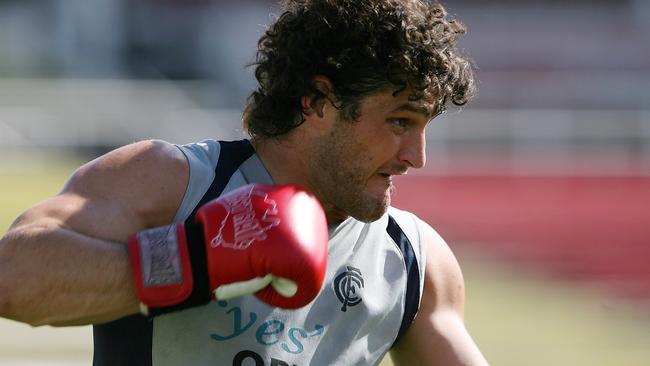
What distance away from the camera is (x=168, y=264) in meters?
2.71

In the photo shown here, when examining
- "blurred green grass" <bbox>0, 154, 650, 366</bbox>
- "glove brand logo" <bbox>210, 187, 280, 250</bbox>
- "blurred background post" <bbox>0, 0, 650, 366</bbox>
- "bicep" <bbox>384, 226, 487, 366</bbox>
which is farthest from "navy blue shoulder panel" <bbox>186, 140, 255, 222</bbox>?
"blurred green grass" <bbox>0, 154, 650, 366</bbox>

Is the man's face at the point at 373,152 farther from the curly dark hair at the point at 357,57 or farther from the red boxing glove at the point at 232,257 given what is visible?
the red boxing glove at the point at 232,257

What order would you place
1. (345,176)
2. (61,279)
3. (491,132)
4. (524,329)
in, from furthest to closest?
(491,132) → (524,329) → (345,176) → (61,279)

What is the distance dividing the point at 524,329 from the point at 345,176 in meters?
5.50

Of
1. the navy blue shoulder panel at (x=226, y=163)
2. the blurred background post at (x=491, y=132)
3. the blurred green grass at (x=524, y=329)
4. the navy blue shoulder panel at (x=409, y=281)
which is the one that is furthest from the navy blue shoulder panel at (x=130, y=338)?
the blurred green grass at (x=524, y=329)

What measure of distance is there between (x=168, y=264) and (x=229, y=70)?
16243mm

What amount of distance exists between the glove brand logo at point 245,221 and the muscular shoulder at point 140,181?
0.29m

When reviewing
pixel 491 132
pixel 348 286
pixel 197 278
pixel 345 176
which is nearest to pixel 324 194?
pixel 345 176

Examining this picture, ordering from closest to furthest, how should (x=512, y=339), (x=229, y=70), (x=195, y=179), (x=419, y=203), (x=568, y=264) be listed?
(x=195, y=179), (x=512, y=339), (x=568, y=264), (x=419, y=203), (x=229, y=70)

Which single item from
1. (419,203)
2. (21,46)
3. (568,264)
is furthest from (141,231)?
(21,46)

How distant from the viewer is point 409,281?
348 cm

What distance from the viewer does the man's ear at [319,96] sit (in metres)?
3.36

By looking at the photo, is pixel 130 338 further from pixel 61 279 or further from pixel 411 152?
pixel 411 152

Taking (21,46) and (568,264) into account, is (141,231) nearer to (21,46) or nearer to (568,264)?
(568,264)
